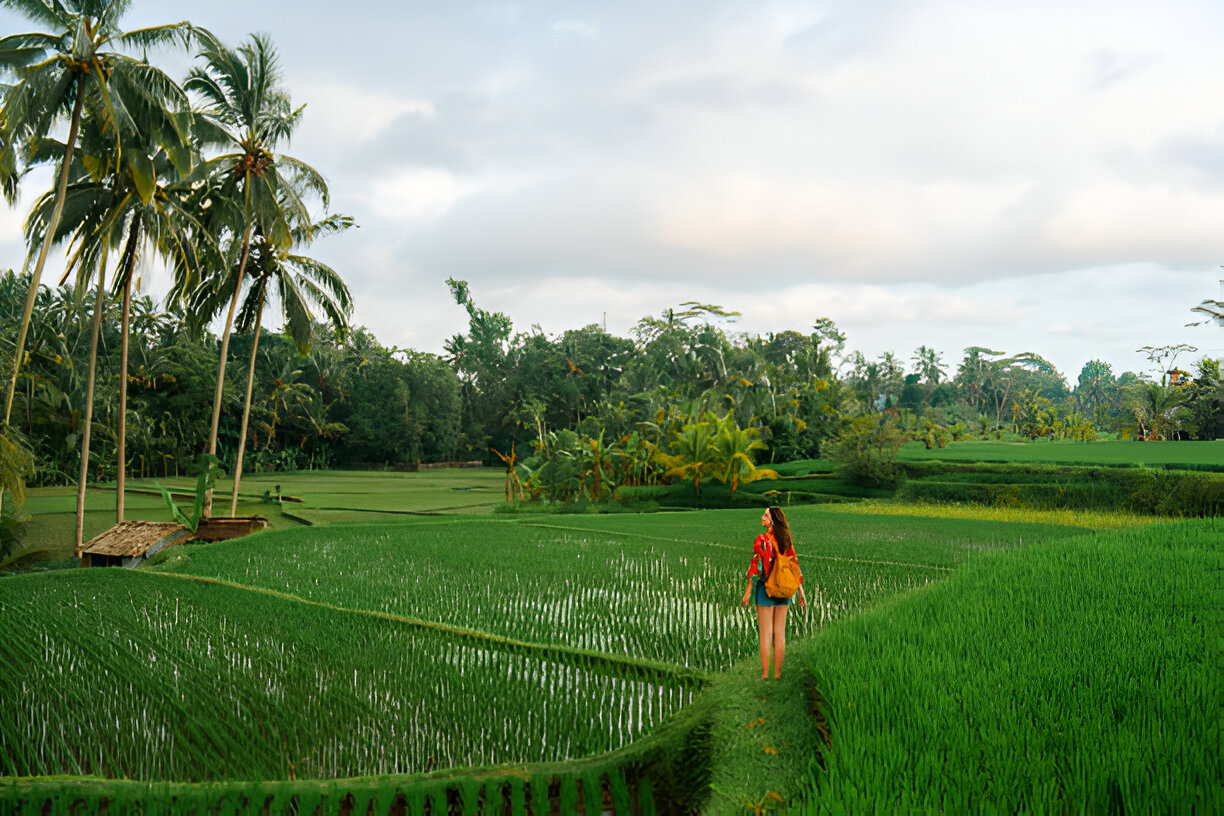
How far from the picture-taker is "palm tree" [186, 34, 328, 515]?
12.2 m

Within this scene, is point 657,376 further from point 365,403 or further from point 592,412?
point 365,403

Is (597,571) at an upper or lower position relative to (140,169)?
lower

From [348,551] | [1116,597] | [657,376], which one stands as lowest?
[348,551]

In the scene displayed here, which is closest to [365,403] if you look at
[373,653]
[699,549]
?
[699,549]

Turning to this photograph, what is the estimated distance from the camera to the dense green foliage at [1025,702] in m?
2.04

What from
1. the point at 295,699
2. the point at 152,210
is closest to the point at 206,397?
the point at 152,210

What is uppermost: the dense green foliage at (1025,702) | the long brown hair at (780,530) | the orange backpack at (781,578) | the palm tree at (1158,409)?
the palm tree at (1158,409)

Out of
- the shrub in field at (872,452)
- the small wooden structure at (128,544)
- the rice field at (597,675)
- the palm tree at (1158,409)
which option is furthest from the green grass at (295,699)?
the palm tree at (1158,409)

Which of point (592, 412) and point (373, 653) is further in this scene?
point (592, 412)

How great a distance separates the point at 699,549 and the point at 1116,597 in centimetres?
474

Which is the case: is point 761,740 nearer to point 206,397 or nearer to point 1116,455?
point 1116,455

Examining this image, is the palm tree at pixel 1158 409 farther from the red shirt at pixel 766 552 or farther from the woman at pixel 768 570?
the red shirt at pixel 766 552

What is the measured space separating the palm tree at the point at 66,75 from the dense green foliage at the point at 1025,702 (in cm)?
950

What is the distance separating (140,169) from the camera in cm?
988
